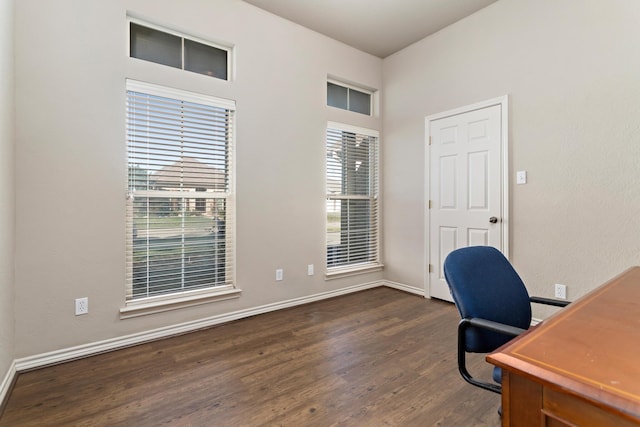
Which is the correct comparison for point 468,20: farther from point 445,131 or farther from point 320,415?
point 320,415

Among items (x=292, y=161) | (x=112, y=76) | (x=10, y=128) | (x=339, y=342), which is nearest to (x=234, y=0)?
(x=112, y=76)

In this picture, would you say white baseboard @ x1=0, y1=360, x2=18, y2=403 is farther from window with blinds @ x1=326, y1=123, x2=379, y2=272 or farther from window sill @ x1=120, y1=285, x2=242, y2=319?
window with blinds @ x1=326, y1=123, x2=379, y2=272

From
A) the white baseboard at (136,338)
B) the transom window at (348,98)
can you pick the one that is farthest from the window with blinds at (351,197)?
the white baseboard at (136,338)

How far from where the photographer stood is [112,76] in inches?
95.0

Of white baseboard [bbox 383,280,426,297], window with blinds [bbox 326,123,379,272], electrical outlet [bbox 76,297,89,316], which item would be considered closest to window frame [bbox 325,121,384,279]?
window with blinds [bbox 326,123,379,272]

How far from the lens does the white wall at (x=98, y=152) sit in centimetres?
215

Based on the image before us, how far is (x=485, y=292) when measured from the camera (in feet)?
→ 4.54

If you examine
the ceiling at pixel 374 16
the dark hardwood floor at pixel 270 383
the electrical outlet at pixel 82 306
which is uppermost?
the ceiling at pixel 374 16

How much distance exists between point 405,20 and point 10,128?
3611 mm

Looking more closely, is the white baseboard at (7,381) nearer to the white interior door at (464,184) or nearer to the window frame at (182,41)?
the window frame at (182,41)

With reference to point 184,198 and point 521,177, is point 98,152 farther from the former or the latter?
point 521,177

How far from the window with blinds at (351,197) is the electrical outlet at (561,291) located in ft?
6.63

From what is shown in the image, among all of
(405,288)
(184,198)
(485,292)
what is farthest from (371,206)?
(485,292)

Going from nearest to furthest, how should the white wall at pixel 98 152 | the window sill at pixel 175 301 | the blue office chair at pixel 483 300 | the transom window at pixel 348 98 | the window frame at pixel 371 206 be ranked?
the blue office chair at pixel 483 300
the white wall at pixel 98 152
the window sill at pixel 175 301
the window frame at pixel 371 206
the transom window at pixel 348 98
